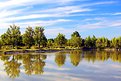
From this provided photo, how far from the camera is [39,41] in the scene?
96250 mm

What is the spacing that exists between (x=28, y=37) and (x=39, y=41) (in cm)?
566

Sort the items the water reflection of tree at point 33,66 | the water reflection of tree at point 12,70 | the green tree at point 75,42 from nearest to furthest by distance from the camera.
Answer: the water reflection of tree at point 12,70 < the water reflection of tree at point 33,66 < the green tree at point 75,42

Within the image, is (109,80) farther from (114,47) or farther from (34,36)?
(114,47)

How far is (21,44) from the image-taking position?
97.1 metres

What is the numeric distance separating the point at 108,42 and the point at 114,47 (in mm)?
3577

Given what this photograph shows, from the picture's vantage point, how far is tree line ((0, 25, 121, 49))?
8375cm

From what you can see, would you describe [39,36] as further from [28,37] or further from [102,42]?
[102,42]

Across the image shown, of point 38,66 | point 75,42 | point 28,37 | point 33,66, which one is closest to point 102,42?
point 75,42

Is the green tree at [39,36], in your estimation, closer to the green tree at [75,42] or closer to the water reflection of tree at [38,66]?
the green tree at [75,42]

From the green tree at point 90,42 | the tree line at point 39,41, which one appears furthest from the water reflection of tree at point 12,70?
the green tree at point 90,42

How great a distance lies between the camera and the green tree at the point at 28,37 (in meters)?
90.3

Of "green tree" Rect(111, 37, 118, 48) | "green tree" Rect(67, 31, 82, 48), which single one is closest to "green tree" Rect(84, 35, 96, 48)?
"green tree" Rect(67, 31, 82, 48)

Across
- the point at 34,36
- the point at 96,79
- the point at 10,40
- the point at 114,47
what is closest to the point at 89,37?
the point at 114,47

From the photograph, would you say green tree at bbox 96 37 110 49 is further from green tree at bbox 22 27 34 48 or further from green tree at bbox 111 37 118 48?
green tree at bbox 22 27 34 48
